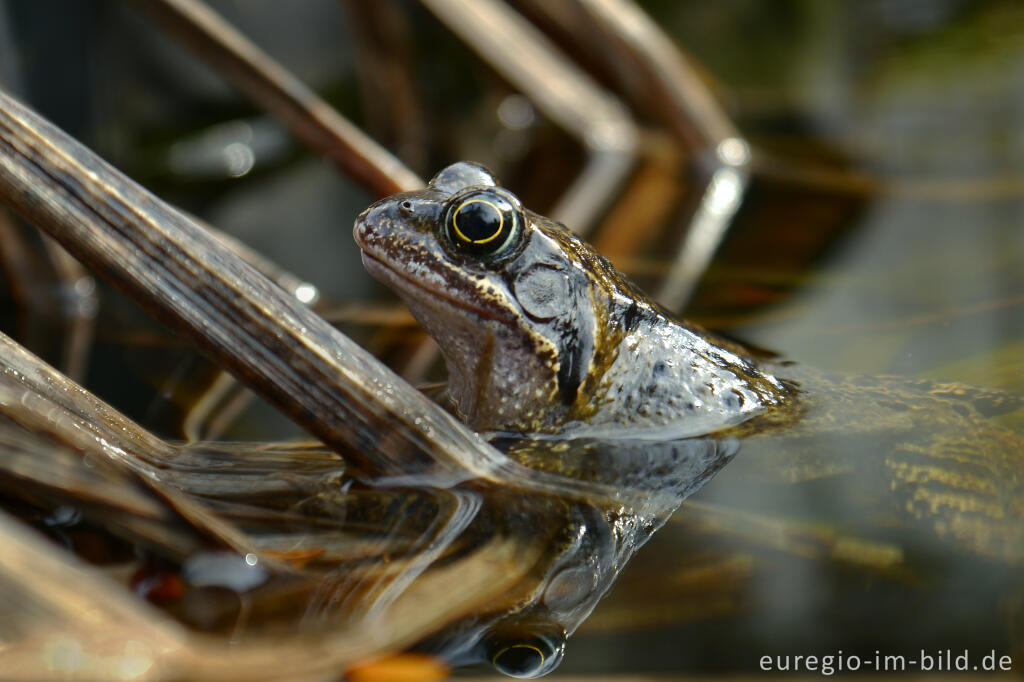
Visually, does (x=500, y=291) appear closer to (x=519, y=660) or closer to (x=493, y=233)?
(x=493, y=233)

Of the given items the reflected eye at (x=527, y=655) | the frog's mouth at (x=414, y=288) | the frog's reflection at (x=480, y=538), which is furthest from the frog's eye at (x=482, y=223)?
the reflected eye at (x=527, y=655)

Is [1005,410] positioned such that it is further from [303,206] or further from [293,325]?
[303,206]

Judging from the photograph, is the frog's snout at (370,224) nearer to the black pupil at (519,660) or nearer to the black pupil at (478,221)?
the black pupil at (478,221)

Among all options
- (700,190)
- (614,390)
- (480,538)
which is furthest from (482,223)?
(700,190)

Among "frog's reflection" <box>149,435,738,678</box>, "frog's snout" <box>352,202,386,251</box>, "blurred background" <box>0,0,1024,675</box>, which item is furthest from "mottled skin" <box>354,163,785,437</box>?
"blurred background" <box>0,0,1024,675</box>

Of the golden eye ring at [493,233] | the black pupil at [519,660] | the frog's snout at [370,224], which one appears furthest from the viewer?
the frog's snout at [370,224]

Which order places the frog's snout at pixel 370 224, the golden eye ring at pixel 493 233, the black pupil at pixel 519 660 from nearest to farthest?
1. the black pupil at pixel 519 660
2. the golden eye ring at pixel 493 233
3. the frog's snout at pixel 370 224
